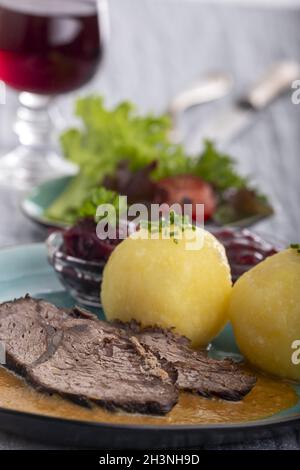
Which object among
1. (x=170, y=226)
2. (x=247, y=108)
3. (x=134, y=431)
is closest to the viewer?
→ (x=134, y=431)

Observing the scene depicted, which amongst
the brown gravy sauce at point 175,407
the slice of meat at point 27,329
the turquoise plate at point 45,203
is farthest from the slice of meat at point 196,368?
the turquoise plate at point 45,203

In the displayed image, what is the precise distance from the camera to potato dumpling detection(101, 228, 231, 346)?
2.12 meters

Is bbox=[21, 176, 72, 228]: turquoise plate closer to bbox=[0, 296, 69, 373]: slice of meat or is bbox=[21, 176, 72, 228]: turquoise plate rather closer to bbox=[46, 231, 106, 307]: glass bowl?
bbox=[46, 231, 106, 307]: glass bowl

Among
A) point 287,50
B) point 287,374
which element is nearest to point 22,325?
point 287,374

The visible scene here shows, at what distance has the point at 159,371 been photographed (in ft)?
6.14

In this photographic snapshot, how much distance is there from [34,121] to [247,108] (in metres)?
0.95

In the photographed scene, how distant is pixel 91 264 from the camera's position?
2.41 metres

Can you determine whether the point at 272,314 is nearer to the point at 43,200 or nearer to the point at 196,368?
the point at 196,368

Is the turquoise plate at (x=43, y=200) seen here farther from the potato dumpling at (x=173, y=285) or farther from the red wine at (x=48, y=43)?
the potato dumpling at (x=173, y=285)

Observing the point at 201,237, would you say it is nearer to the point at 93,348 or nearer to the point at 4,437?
the point at 93,348

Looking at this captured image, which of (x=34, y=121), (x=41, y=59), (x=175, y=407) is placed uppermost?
(x=41, y=59)

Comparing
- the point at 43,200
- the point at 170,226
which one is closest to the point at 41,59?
the point at 43,200

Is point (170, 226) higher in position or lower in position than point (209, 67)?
lower

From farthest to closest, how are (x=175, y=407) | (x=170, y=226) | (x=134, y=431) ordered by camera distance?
1. (x=170, y=226)
2. (x=175, y=407)
3. (x=134, y=431)
